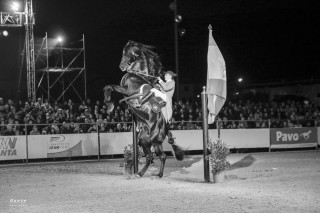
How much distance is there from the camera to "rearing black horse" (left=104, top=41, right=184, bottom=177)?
1173cm

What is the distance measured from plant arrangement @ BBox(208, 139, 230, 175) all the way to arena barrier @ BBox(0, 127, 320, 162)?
8.63 m

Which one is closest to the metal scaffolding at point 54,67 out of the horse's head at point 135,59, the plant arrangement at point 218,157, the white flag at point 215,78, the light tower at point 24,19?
the light tower at point 24,19

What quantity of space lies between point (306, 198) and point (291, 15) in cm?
4234

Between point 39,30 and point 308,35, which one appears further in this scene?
point 308,35

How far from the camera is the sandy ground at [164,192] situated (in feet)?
25.7

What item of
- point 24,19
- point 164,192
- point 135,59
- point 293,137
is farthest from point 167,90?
point 293,137

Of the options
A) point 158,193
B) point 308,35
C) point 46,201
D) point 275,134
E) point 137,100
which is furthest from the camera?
point 308,35

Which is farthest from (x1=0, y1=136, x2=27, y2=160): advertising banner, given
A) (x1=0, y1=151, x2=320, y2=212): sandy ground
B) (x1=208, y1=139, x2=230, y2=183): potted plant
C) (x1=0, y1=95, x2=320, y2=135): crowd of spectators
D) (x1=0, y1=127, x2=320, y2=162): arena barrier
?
(x1=208, y1=139, x2=230, y2=183): potted plant

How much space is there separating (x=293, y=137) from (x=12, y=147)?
521 inches

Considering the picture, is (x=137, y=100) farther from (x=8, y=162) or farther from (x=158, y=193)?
(x=8, y=162)

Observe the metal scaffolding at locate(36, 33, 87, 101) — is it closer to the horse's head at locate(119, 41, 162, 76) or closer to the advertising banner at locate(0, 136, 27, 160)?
→ the advertising banner at locate(0, 136, 27, 160)

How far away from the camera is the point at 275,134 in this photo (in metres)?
22.3

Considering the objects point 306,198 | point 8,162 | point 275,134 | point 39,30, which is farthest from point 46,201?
point 39,30

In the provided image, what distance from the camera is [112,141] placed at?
19.4 m
